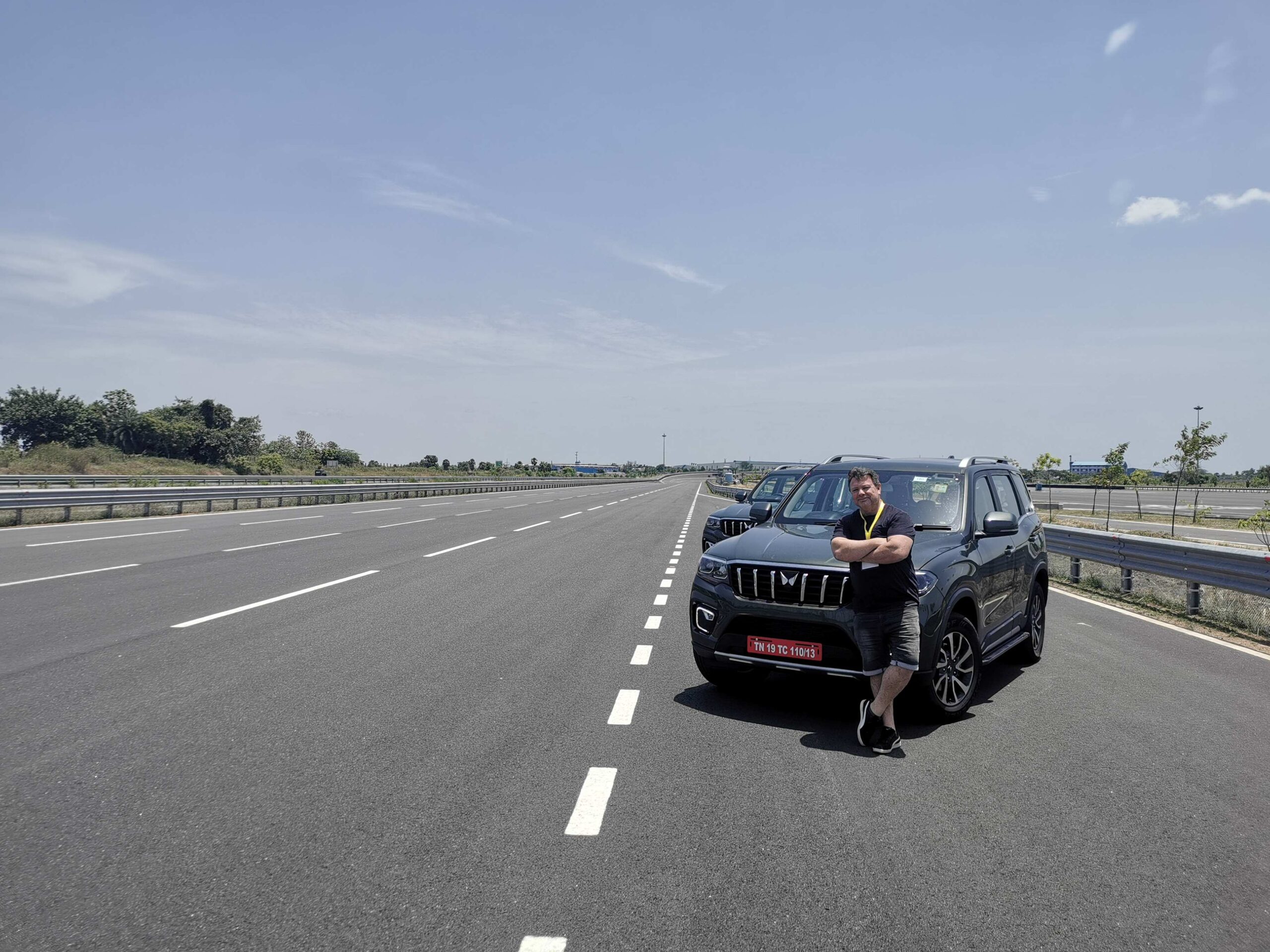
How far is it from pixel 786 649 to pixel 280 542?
14.3 m

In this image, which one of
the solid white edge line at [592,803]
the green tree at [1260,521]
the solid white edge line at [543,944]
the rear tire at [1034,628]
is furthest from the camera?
the green tree at [1260,521]

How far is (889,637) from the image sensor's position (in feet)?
17.7

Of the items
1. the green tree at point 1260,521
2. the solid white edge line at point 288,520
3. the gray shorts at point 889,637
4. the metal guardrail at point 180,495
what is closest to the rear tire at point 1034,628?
the gray shorts at point 889,637

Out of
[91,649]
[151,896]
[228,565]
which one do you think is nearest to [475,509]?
[228,565]

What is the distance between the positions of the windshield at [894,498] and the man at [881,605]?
Result: 160 cm

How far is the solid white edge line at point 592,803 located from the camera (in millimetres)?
3920

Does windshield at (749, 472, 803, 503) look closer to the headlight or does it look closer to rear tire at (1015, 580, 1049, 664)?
rear tire at (1015, 580, 1049, 664)

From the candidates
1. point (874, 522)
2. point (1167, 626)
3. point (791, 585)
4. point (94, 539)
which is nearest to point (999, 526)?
point (874, 522)

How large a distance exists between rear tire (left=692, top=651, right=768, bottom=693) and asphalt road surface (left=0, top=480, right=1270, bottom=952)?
0.16m

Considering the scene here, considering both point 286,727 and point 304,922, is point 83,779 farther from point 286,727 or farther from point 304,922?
point 304,922

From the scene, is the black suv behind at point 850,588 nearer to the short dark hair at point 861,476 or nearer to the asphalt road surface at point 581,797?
the asphalt road surface at point 581,797

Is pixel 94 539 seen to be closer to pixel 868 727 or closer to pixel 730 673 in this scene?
pixel 730 673

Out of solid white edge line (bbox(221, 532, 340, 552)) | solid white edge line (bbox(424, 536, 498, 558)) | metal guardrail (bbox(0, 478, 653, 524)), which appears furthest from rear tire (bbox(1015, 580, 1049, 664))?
metal guardrail (bbox(0, 478, 653, 524))

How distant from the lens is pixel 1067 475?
11681 cm
